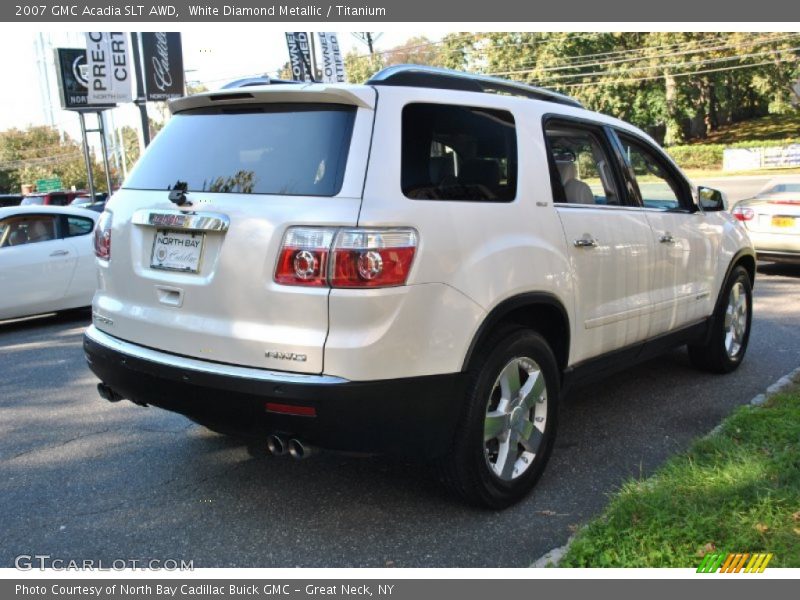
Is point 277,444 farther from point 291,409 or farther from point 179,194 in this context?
point 179,194

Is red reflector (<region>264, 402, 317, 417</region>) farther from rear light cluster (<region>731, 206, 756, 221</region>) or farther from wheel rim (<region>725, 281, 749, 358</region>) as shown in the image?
rear light cluster (<region>731, 206, 756, 221</region>)

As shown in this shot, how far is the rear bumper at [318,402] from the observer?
A: 114 inches

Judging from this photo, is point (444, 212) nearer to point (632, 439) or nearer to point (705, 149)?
point (632, 439)

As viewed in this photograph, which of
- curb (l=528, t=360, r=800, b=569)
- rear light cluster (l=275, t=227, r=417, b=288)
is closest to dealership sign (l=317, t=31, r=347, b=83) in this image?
curb (l=528, t=360, r=800, b=569)

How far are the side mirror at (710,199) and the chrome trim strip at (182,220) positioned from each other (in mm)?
3731

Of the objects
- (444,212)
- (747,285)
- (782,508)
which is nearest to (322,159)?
(444,212)

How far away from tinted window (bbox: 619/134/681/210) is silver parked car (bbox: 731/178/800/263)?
225 inches

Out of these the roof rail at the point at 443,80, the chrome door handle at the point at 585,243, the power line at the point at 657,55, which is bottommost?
the chrome door handle at the point at 585,243

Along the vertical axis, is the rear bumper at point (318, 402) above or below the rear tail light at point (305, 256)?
below

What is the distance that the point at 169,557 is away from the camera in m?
3.15

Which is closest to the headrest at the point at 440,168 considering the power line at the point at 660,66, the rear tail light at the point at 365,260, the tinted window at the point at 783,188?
the rear tail light at the point at 365,260

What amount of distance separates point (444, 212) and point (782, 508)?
6.43 feet

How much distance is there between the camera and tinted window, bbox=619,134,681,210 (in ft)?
15.8

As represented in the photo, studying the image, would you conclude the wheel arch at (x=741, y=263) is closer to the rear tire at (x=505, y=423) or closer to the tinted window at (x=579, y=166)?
the tinted window at (x=579, y=166)
